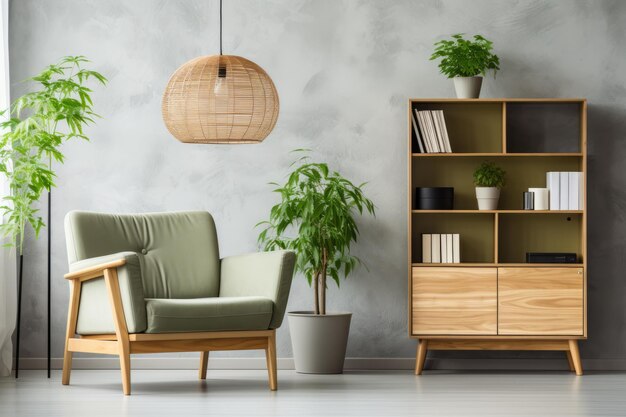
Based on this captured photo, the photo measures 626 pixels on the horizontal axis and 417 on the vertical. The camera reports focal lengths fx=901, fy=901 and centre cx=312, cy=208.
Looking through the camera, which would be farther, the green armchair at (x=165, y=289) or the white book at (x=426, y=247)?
the white book at (x=426, y=247)

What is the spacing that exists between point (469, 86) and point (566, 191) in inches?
31.4

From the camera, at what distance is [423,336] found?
16.2ft

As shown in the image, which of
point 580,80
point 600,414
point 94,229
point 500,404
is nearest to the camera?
point 600,414

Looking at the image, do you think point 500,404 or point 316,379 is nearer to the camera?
point 500,404

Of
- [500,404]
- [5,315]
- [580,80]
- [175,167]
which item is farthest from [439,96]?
[5,315]

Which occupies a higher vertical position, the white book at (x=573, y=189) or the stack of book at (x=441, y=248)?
the white book at (x=573, y=189)

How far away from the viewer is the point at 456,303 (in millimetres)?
4922

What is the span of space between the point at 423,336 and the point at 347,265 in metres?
0.58

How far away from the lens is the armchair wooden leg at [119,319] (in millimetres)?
4008

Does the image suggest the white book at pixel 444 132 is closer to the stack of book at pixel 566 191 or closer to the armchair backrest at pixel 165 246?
the stack of book at pixel 566 191

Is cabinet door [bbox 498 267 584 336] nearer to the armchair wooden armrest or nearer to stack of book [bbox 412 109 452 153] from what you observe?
stack of book [bbox 412 109 452 153]

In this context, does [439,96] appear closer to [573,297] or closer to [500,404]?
[573,297]

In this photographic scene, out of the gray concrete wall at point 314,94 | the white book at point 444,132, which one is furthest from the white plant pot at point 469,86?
the gray concrete wall at point 314,94

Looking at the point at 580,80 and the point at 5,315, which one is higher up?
the point at 580,80
